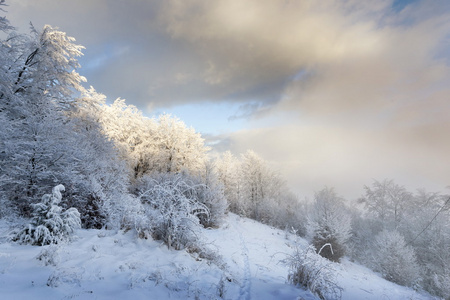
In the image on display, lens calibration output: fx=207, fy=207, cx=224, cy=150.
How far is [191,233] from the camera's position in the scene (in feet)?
19.3

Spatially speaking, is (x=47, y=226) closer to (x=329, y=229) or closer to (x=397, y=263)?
(x=329, y=229)

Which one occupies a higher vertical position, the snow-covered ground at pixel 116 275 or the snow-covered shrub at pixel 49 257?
the snow-covered shrub at pixel 49 257

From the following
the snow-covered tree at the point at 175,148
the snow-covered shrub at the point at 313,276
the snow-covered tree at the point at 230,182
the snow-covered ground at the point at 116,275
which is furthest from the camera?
the snow-covered tree at the point at 230,182

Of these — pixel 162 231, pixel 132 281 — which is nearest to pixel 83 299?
pixel 132 281

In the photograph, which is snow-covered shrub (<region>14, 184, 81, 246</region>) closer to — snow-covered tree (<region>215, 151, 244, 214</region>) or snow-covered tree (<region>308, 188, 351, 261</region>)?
snow-covered tree (<region>308, 188, 351, 261</region>)

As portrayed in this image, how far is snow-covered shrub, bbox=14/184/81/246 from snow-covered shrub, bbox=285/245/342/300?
203 inches

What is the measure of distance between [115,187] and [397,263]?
1999 cm

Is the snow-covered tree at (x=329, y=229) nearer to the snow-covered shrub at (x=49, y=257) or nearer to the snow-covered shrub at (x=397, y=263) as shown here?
the snow-covered shrub at (x=397, y=263)

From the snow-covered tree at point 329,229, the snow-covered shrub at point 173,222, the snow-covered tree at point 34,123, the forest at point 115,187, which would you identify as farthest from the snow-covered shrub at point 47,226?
the snow-covered tree at point 329,229

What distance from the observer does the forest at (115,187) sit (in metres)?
5.75

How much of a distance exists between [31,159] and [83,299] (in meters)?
7.06

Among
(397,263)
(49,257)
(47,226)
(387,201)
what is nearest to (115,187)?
(47,226)

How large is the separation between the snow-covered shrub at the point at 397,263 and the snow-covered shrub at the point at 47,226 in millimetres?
20110

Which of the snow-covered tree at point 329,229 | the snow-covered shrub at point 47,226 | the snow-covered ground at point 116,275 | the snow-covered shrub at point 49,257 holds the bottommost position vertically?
the snow-covered tree at point 329,229
